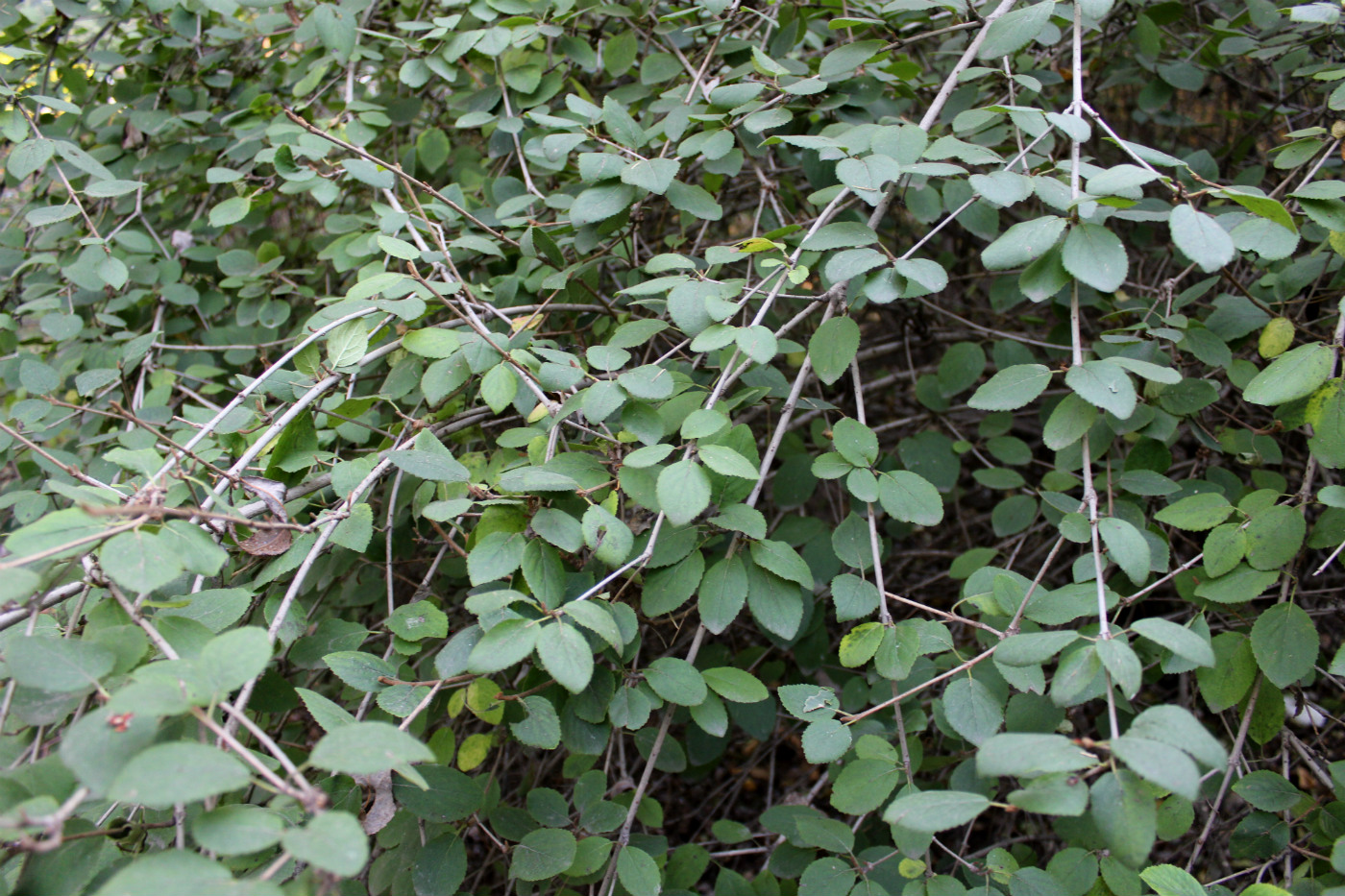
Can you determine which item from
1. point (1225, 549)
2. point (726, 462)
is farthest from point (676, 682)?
point (1225, 549)

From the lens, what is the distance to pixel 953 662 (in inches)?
52.5

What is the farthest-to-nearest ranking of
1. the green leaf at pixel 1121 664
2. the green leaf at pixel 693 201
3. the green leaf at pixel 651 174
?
the green leaf at pixel 693 201 → the green leaf at pixel 651 174 → the green leaf at pixel 1121 664

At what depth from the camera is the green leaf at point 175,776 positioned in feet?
2.06

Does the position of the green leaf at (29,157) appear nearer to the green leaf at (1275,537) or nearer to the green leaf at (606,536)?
the green leaf at (606,536)

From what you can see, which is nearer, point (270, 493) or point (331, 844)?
point (331, 844)

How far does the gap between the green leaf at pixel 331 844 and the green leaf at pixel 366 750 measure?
0.15 ft

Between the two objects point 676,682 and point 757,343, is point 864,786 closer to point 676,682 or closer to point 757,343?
point 676,682

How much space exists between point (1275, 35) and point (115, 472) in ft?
8.51

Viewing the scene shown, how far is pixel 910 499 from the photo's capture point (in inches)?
46.5

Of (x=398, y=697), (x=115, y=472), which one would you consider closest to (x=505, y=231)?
(x=115, y=472)

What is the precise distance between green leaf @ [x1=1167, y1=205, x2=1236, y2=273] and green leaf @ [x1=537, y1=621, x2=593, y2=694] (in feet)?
2.69

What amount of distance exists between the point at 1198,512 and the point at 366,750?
1180 millimetres

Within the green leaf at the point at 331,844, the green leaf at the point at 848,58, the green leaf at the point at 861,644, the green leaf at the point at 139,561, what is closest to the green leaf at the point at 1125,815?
the green leaf at the point at 861,644

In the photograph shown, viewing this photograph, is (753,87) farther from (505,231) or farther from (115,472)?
(115,472)
